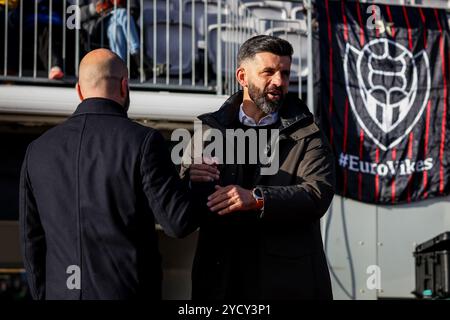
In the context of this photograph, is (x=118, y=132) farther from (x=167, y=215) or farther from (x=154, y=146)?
(x=167, y=215)

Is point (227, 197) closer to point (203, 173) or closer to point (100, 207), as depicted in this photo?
point (203, 173)

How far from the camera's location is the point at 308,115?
3.99 m

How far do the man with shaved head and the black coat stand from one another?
36 centimetres

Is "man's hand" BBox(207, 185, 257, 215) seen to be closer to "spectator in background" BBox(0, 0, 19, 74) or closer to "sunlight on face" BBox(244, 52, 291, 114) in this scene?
"sunlight on face" BBox(244, 52, 291, 114)

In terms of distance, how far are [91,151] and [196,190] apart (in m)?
0.48

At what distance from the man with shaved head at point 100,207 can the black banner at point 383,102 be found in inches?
224

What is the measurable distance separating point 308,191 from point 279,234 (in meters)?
0.22

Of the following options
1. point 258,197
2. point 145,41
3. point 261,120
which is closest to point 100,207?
point 258,197

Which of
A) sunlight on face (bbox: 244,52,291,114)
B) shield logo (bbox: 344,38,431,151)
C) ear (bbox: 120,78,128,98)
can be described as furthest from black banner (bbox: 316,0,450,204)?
ear (bbox: 120,78,128,98)

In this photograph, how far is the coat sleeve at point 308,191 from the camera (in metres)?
3.61

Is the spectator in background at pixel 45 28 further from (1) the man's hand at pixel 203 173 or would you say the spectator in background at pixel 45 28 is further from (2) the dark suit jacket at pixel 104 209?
(2) the dark suit jacket at pixel 104 209

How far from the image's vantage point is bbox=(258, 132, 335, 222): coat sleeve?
3613 millimetres
